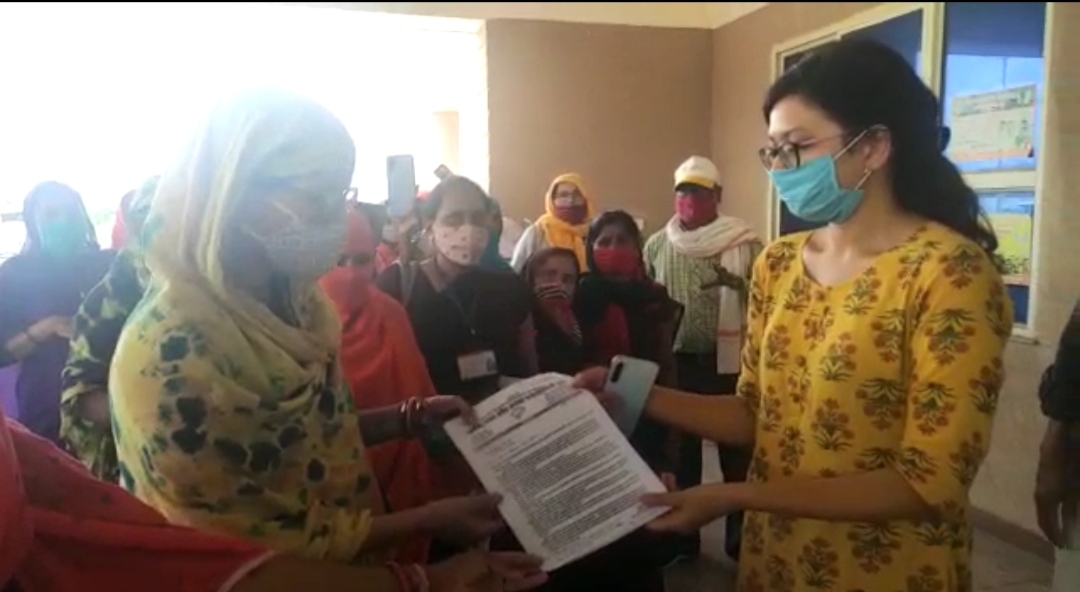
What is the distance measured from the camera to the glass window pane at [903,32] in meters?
0.98

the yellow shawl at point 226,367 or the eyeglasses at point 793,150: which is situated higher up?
the eyeglasses at point 793,150

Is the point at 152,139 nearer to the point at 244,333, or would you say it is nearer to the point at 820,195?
the point at 244,333

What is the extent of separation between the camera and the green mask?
0.86 m

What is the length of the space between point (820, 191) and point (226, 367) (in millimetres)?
538

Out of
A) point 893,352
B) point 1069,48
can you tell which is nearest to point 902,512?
point 893,352

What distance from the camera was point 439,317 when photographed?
1.07 m

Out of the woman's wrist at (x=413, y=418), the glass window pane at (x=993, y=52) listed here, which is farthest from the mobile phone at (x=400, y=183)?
the glass window pane at (x=993, y=52)

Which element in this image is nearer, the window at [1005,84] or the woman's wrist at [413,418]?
the woman's wrist at [413,418]

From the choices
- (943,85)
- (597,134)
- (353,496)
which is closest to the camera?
(353,496)

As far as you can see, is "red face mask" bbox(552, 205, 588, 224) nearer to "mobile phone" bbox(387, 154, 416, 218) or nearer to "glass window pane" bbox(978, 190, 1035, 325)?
"mobile phone" bbox(387, 154, 416, 218)

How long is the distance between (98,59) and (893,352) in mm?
824

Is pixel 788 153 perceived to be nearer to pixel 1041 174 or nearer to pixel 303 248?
pixel 303 248

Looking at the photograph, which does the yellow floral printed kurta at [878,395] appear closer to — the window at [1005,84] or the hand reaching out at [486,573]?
the hand reaching out at [486,573]

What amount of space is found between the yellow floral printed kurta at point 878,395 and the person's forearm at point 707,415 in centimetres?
2
